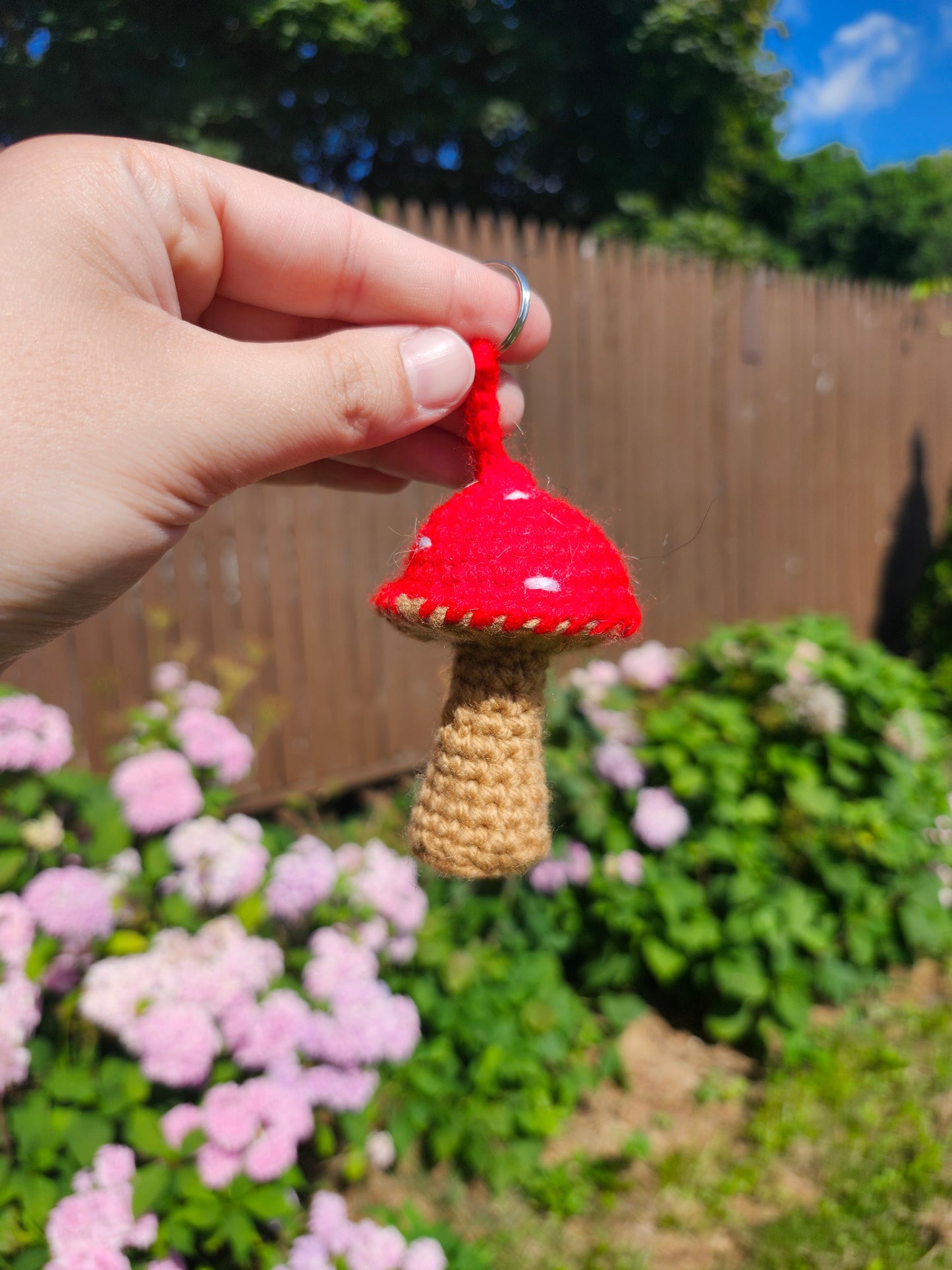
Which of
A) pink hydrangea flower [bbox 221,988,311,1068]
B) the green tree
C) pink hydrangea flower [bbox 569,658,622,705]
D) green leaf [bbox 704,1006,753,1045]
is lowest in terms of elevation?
green leaf [bbox 704,1006,753,1045]

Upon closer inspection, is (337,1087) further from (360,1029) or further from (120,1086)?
(120,1086)

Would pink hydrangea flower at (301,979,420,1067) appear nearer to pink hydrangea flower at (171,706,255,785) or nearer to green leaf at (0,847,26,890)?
pink hydrangea flower at (171,706,255,785)

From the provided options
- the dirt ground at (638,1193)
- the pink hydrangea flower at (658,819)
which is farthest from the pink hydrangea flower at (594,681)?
the dirt ground at (638,1193)

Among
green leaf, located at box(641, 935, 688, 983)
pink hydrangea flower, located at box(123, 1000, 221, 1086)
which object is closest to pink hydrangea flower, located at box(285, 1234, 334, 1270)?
pink hydrangea flower, located at box(123, 1000, 221, 1086)

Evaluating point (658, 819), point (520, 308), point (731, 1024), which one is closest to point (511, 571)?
point (520, 308)

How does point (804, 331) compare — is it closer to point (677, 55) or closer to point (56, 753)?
point (677, 55)

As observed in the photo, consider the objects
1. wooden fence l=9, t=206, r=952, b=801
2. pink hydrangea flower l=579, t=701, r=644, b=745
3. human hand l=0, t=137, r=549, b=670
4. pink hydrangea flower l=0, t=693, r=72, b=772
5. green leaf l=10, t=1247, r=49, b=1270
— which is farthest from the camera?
wooden fence l=9, t=206, r=952, b=801

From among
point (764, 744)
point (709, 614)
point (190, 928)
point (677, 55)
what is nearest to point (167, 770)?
Result: point (190, 928)
